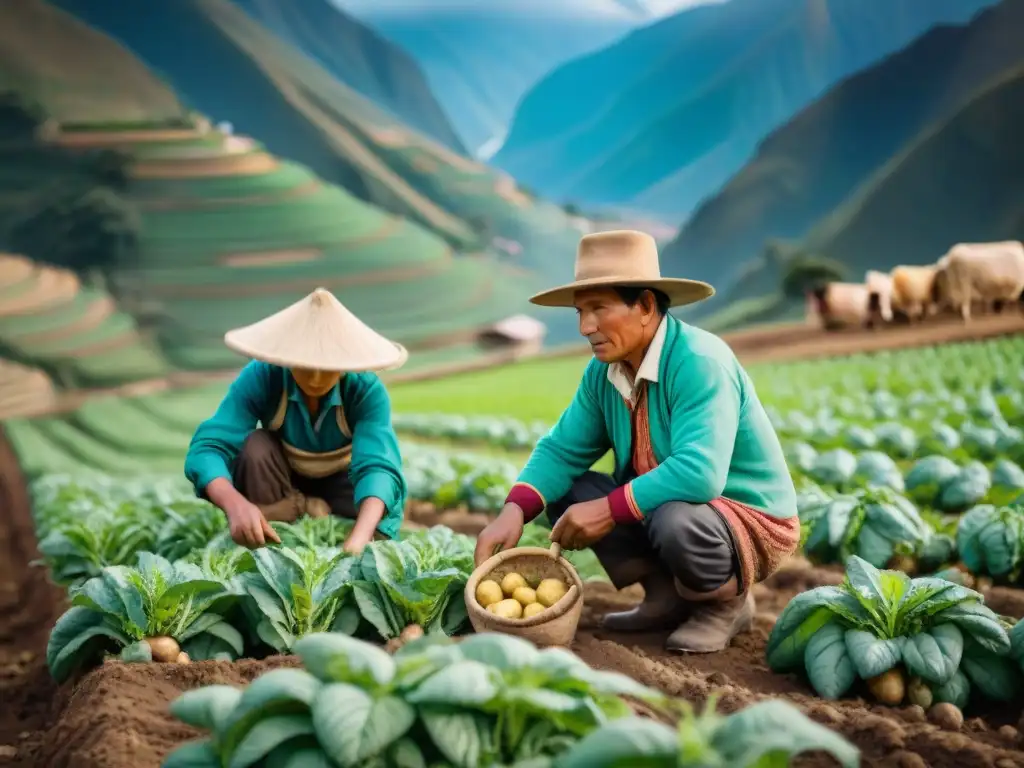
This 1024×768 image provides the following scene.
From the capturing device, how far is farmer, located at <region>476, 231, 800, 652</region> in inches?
109

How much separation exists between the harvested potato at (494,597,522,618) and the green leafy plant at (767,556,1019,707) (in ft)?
2.58

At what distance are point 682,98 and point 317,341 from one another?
43.1 ft

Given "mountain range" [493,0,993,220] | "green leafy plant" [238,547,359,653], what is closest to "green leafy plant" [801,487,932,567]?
"green leafy plant" [238,547,359,653]

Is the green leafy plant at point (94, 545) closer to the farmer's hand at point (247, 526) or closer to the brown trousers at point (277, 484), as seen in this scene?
the brown trousers at point (277, 484)

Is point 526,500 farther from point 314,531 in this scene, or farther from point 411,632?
point 314,531

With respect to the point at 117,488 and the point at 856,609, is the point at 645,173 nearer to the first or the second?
the point at 117,488

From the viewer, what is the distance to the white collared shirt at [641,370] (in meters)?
2.91

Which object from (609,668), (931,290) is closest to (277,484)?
(609,668)

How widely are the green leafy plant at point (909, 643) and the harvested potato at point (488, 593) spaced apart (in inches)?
33.6

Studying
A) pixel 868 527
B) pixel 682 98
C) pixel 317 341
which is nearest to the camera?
pixel 317 341

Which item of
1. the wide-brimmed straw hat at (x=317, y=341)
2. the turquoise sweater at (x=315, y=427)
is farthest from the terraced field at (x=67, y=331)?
the wide-brimmed straw hat at (x=317, y=341)

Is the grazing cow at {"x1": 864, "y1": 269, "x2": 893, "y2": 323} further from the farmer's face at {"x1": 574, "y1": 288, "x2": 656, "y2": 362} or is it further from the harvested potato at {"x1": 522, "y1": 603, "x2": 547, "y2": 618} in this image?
the harvested potato at {"x1": 522, "y1": 603, "x2": 547, "y2": 618}

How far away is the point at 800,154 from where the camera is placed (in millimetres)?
13148

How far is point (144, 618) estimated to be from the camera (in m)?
2.71
